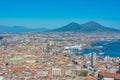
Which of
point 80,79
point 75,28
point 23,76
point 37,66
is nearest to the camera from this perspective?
point 80,79

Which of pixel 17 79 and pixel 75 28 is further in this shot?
pixel 75 28

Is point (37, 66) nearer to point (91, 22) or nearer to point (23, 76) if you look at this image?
point (23, 76)

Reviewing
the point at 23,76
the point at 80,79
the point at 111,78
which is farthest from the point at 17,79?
the point at 111,78

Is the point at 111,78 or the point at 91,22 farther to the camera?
the point at 91,22

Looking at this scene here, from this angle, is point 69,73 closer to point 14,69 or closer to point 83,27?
point 14,69

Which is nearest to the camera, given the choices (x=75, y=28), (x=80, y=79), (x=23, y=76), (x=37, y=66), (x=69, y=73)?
(x=80, y=79)

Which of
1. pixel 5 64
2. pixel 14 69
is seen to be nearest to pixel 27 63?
pixel 5 64

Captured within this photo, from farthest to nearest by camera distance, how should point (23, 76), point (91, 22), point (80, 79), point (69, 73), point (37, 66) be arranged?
1. point (91, 22)
2. point (37, 66)
3. point (69, 73)
4. point (23, 76)
5. point (80, 79)

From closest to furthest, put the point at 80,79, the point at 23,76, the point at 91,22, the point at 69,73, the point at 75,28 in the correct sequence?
the point at 80,79, the point at 23,76, the point at 69,73, the point at 75,28, the point at 91,22
